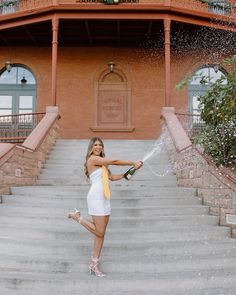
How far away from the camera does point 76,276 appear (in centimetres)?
493

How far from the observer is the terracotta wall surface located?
635 inches

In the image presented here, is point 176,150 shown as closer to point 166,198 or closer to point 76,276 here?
point 166,198

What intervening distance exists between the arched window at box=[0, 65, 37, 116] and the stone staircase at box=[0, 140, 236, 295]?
9172mm

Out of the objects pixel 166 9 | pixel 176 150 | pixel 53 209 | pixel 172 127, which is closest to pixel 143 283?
pixel 53 209

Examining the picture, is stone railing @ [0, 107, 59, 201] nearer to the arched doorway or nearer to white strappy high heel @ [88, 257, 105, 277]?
white strappy high heel @ [88, 257, 105, 277]

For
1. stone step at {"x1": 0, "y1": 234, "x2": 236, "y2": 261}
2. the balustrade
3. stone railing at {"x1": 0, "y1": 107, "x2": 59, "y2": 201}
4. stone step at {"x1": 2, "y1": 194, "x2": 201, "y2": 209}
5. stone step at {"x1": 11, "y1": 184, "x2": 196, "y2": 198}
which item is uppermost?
the balustrade

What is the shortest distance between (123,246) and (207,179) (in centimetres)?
230

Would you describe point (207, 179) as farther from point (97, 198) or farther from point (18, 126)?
point (18, 126)

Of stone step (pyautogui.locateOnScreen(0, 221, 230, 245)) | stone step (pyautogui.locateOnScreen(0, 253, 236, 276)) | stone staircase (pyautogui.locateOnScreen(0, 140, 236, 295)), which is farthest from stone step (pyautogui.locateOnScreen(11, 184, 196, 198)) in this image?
stone step (pyautogui.locateOnScreen(0, 253, 236, 276))

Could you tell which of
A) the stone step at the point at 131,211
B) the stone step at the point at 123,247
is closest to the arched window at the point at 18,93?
the stone step at the point at 131,211

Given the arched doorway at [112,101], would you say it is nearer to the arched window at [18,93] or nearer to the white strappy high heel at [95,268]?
the arched window at [18,93]

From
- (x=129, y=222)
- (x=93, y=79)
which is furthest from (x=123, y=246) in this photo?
(x=93, y=79)

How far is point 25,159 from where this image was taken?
28.9ft

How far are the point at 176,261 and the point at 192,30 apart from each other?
1144 cm
